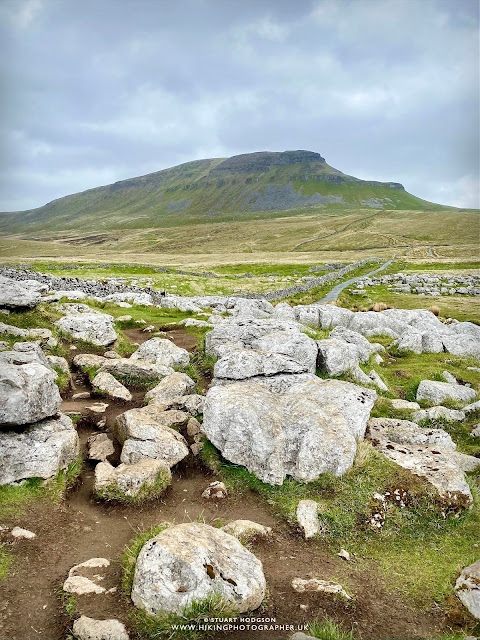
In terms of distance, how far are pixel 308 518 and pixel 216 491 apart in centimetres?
289

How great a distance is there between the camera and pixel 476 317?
51.1 meters

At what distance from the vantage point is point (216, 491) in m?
11.7

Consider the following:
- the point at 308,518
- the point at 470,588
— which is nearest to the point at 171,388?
the point at 308,518

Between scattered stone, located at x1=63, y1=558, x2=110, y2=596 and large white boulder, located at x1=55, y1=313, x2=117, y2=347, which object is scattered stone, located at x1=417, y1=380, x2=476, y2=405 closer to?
scattered stone, located at x1=63, y1=558, x2=110, y2=596

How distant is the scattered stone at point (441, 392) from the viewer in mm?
19734

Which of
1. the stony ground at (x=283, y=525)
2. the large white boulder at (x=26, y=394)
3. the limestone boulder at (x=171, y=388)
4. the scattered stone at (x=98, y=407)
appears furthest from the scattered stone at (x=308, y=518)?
the scattered stone at (x=98, y=407)

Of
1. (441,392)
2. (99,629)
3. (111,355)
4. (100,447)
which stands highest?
(111,355)

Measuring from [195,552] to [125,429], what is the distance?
6.37m

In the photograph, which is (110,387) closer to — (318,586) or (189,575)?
(189,575)

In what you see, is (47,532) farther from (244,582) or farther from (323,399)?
(323,399)

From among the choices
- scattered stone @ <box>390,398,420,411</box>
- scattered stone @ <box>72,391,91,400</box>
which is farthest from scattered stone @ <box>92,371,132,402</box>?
scattered stone @ <box>390,398,420,411</box>

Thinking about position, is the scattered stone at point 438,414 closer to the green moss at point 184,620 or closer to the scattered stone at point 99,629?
the green moss at point 184,620

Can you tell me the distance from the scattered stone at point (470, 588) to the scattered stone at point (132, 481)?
783 cm

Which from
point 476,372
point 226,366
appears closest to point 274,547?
point 226,366
